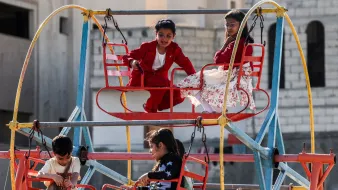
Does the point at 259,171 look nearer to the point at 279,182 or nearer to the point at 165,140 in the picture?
the point at 279,182

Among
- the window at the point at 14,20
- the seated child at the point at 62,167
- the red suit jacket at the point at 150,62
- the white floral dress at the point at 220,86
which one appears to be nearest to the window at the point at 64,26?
the window at the point at 14,20

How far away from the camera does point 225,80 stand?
14359 millimetres

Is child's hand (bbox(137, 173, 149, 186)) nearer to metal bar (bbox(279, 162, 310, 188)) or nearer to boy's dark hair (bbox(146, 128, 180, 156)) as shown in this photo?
boy's dark hair (bbox(146, 128, 180, 156))

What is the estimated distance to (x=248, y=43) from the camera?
1376 centimetres

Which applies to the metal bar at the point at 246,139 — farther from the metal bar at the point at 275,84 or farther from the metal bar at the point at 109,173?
the metal bar at the point at 109,173

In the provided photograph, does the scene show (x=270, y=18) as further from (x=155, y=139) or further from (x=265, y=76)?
(x=155, y=139)

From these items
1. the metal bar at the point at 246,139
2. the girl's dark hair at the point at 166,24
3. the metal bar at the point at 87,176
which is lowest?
the metal bar at the point at 87,176

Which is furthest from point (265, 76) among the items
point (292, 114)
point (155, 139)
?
point (155, 139)

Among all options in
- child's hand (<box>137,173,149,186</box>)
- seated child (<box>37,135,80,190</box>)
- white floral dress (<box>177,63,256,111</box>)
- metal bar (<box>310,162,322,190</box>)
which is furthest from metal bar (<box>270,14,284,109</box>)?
seated child (<box>37,135,80,190</box>)

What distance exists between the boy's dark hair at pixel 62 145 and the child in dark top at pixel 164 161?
796 millimetres

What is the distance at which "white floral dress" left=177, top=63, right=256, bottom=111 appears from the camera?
14.1 metres

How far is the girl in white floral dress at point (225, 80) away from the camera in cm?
1418

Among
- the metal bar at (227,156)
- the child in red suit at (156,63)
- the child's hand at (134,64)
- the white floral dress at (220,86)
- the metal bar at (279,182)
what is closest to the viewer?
the metal bar at (227,156)

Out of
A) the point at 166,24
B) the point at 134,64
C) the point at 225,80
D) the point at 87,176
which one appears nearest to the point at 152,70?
the point at 134,64
